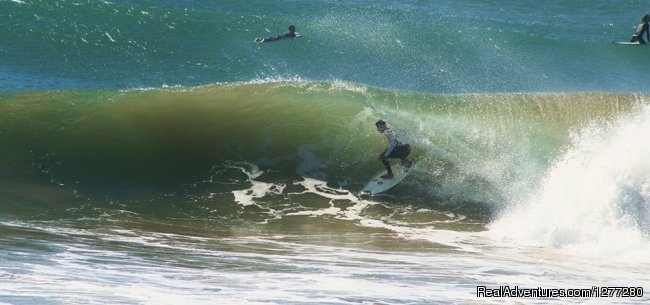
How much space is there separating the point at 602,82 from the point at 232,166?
42.5ft

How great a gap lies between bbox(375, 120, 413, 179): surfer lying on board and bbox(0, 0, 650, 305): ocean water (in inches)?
15.6

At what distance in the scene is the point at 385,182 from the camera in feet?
48.5

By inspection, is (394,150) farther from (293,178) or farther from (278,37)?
(278,37)

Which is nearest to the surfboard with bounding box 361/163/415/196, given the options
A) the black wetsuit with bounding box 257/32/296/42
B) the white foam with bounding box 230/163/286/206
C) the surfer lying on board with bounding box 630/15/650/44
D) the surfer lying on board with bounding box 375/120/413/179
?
the surfer lying on board with bounding box 375/120/413/179

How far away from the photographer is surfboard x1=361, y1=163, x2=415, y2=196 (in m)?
14.7

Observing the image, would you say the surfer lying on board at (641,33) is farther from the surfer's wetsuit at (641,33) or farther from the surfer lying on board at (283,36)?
the surfer lying on board at (283,36)

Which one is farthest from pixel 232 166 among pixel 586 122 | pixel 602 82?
pixel 602 82

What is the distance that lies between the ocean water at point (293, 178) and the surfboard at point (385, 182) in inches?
6.1

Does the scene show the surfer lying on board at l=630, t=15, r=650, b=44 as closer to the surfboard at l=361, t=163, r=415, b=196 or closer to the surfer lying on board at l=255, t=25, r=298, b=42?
the surfer lying on board at l=255, t=25, r=298, b=42

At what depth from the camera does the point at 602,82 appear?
25219mm

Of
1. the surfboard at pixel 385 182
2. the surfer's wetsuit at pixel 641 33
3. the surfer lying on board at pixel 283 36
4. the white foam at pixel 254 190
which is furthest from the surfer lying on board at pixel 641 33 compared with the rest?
the white foam at pixel 254 190

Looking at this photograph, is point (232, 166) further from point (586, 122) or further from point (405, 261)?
point (586, 122)

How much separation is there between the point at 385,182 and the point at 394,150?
51 cm

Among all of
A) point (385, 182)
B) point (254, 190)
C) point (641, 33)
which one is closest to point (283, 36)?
point (641, 33)
